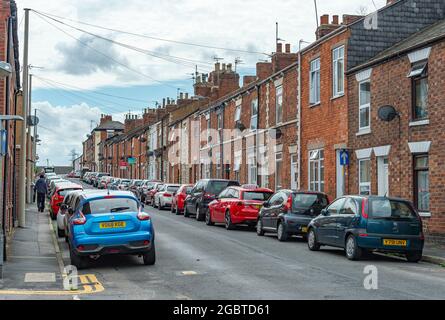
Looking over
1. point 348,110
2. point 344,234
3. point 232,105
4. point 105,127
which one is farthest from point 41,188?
point 105,127

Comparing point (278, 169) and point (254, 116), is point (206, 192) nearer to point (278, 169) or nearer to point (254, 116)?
point (278, 169)

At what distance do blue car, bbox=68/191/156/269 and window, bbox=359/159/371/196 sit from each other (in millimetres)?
11401

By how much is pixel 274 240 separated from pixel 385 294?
10.5m

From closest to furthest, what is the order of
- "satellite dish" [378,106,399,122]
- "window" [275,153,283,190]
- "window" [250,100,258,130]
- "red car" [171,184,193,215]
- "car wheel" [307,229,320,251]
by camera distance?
"car wheel" [307,229,320,251], "satellite dish" [378,106,399,122], "window" [275,153,283,190], "red car" [171,184,193,215], "window" [250,100,258,130]

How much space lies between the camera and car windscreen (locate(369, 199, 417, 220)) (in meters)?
16.6

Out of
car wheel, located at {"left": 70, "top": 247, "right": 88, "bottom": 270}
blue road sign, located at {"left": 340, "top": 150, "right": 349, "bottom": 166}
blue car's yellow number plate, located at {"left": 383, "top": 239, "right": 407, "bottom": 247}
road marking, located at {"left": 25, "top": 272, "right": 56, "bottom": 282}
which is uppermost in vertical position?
blue road sign, located at {"left": 340, "top": 150, "right": 349, "bottom": 166}

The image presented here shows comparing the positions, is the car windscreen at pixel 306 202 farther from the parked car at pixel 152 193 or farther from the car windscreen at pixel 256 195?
the parked car at pixel 152 193

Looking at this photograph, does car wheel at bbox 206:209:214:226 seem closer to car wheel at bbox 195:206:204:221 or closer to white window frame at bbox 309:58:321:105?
car wheel at bbox 195:206:204:221

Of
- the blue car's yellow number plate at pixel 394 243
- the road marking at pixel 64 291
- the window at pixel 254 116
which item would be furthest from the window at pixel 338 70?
the road marking at pixel 64 291

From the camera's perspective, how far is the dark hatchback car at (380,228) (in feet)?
53.7

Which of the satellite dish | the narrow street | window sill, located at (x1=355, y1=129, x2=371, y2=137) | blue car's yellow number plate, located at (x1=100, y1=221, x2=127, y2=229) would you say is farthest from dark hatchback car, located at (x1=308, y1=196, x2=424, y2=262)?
window sill, located at (x1=355, y1=129, x2=371, y2=137)

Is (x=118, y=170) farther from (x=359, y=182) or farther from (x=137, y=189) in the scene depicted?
(x=359, y=182)

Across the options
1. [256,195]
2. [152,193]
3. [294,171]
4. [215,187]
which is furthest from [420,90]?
[152,193]

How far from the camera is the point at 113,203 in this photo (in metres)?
15.3
